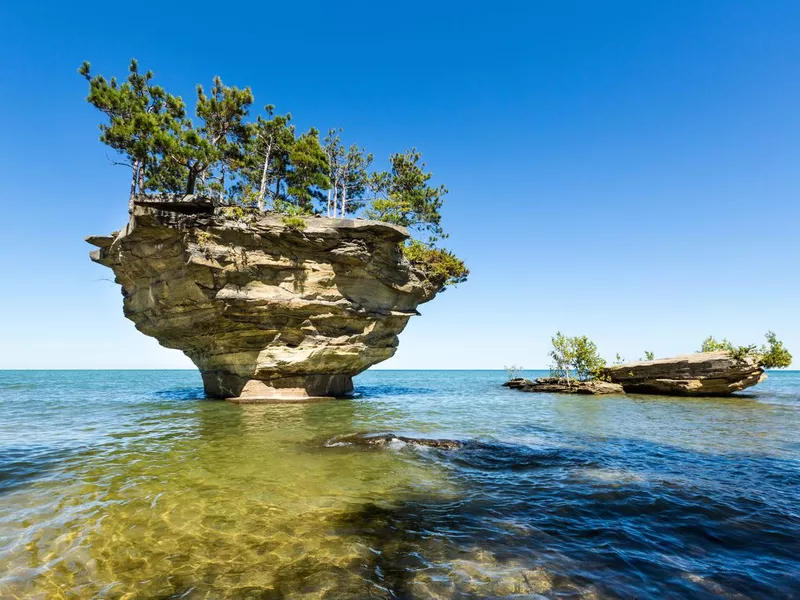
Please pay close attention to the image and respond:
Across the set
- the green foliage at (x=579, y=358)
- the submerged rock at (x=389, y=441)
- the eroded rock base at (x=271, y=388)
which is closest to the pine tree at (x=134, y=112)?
the eroded rock base at (x=271, y=388)

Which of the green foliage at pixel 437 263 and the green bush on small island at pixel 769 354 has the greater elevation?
the green foliage at pixel 437 263

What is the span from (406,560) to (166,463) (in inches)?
300

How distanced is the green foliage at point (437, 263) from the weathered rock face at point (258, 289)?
151cm

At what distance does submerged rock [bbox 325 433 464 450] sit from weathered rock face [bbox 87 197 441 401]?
13.3m

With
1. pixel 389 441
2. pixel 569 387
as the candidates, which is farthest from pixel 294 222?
pixel 569 387

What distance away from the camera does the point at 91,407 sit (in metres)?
22.8

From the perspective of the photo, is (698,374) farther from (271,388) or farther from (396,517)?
(396,517)

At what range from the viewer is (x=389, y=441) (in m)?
11.7

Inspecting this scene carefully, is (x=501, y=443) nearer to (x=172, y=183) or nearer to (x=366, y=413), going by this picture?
(x=366, y=413)

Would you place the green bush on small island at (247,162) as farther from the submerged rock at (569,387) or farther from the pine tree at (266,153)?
the submerged rock at (569,387)

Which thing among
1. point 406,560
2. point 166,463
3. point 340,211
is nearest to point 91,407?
point 166,463

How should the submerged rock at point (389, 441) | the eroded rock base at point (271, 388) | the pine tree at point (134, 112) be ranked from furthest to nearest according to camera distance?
the eroded rock base at point (271, 388)
the pine tree at point (134, 112)
the submerged rock at point (389, 441)

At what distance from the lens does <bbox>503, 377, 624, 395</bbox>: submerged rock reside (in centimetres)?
3400

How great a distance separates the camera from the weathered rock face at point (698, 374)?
29.6 meters
